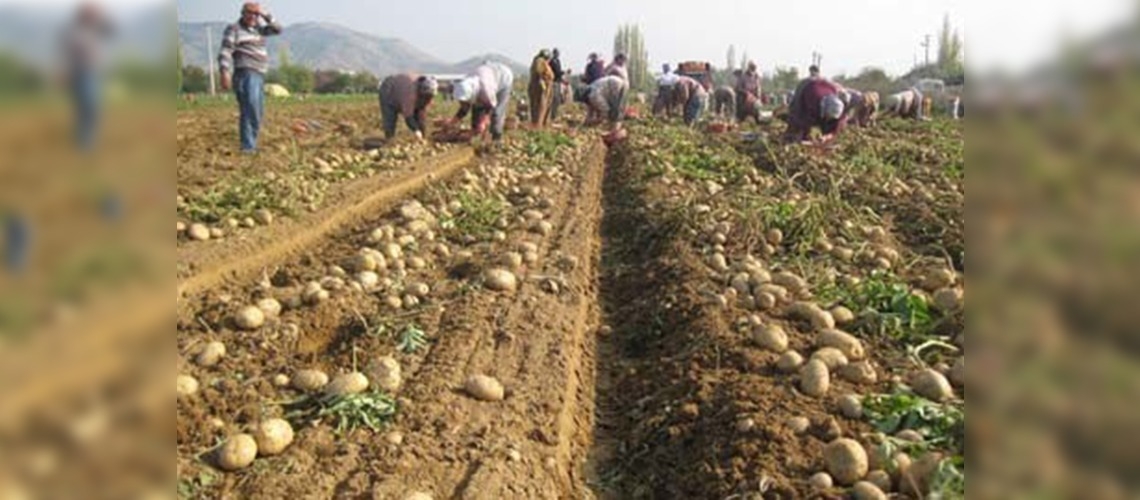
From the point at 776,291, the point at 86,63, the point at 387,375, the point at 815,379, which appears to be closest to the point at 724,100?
the point at 776,291

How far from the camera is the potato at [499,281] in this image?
14.6 ft

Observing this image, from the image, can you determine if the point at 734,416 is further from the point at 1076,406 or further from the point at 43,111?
the point at 43,111

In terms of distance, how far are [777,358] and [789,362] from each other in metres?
0.14

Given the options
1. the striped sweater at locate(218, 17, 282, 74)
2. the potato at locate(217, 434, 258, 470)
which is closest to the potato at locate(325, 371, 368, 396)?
the potato at locate(217, 434, 258, 470)

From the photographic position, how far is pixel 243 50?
26.0 ft

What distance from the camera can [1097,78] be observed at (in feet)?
1.32

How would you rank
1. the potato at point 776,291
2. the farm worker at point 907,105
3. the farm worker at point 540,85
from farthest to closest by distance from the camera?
the farm worker at point 907,105 → the farm worker at point 540,85 → the potato at point 776,291

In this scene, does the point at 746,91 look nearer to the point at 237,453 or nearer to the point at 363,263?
the point at 363,263

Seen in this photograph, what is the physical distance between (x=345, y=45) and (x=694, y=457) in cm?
16858

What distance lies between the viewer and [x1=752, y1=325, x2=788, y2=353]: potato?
3598 mm

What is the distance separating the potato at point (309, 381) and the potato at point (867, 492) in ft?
5.93

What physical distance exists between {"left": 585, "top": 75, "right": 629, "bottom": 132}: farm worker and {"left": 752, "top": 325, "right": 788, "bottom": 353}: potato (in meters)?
11.1

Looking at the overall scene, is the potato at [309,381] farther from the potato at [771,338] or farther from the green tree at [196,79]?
the green tree at [196,79]

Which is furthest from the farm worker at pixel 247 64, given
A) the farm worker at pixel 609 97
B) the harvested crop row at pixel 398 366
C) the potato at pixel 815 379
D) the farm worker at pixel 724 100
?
the farm worker at pixel 724 100
